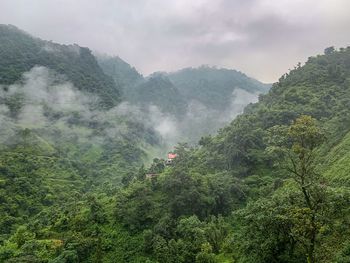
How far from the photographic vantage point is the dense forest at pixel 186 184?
22391 millimetres

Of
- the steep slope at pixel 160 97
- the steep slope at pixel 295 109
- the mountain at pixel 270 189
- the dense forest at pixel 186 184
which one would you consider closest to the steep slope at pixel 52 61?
the dense forest at pixel 186 184

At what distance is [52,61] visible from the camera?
141 m

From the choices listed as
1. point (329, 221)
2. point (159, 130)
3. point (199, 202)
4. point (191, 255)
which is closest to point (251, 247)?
point (329, 221)

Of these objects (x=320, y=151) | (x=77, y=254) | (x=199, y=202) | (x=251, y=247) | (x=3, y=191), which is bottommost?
(x=3, y=191)

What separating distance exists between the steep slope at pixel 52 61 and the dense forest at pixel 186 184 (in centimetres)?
842

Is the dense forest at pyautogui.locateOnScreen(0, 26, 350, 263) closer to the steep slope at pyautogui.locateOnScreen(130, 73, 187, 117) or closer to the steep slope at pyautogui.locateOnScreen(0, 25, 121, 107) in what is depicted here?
the steep slope at pyautogui.locateOnScreen(0, 25, 121, 107)

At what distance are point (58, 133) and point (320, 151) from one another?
7174 cm

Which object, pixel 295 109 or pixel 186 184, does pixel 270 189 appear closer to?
pixel 186 184

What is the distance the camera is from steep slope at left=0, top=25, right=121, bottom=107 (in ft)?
415

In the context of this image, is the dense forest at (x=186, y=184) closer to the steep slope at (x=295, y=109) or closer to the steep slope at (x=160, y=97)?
the steep slope at (x=295, y=109)

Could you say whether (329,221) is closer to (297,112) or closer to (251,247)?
(251,247)

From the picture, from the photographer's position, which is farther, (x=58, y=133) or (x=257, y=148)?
(x=58, y=133)

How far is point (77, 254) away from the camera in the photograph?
125ft

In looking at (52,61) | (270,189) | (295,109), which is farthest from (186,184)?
(52,61)
